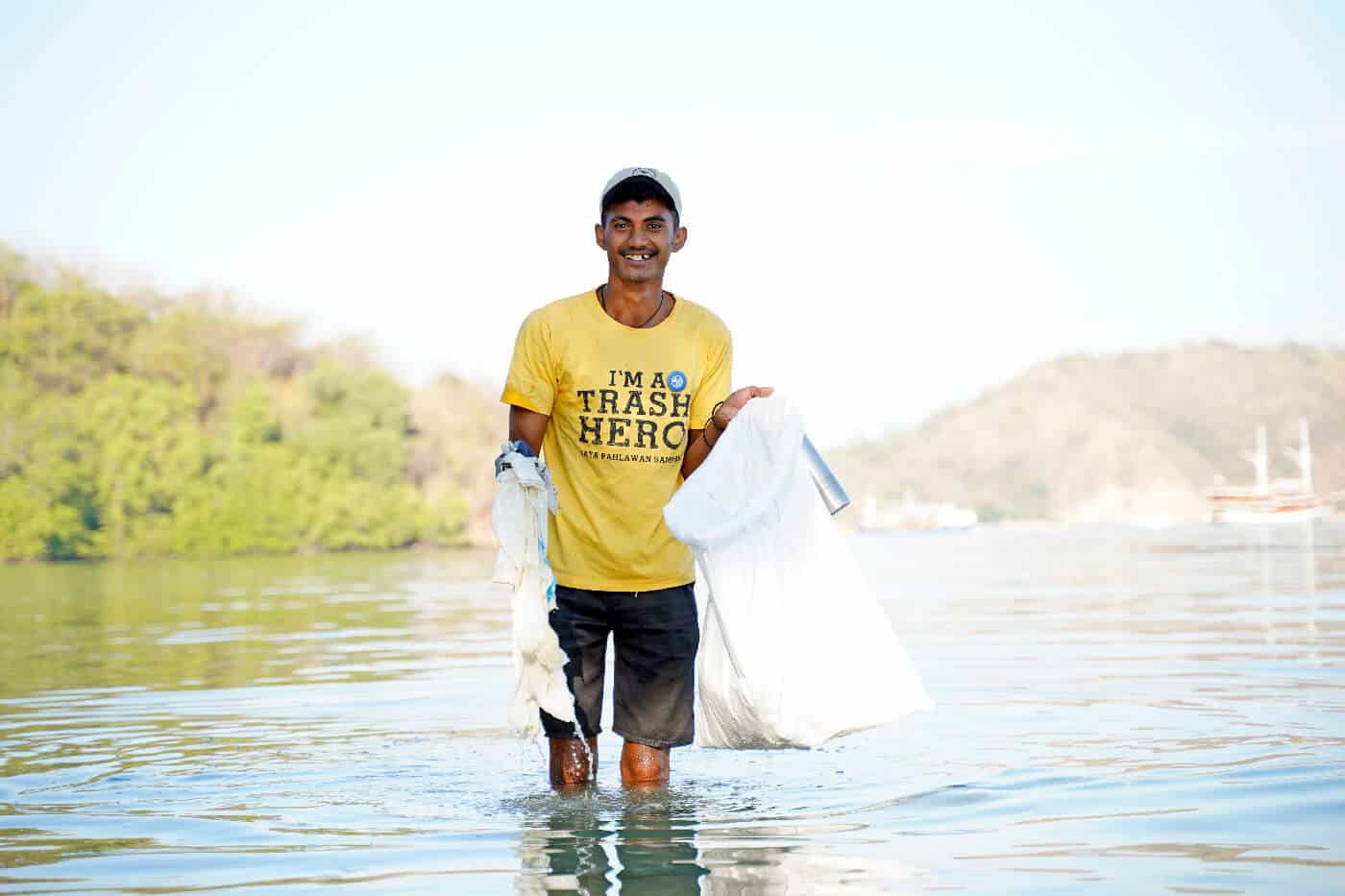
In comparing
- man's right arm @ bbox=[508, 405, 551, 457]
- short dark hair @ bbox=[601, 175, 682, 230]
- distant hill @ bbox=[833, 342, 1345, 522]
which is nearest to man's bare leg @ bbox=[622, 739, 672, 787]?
man's right arm @ bbox=[508, 405, 551, 457]

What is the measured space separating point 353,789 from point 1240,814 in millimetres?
2951

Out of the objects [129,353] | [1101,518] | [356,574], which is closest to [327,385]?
[129,353]

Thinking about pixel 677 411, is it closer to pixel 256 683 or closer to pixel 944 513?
pixel 256 683

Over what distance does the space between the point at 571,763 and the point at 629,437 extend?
3.86ft

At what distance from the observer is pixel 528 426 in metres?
5.29

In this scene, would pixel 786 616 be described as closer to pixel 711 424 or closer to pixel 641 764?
pixel 711 424

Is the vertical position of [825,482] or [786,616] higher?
[825,482]

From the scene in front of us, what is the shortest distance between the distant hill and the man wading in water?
121394mm

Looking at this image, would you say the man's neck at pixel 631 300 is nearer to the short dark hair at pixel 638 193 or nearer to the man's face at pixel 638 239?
the man's face at pixel 638 239

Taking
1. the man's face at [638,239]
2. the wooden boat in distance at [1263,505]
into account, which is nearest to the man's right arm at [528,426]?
the man's face at [638,239]

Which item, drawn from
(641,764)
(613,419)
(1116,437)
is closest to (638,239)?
(613,419)

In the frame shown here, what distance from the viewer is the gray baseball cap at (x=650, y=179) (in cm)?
529

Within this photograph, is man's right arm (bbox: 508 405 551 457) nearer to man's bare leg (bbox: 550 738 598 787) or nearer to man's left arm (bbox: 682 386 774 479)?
man's left arm (bbox: 682 386 774 479)

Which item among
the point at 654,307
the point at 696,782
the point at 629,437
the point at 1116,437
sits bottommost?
the point at 696,782
